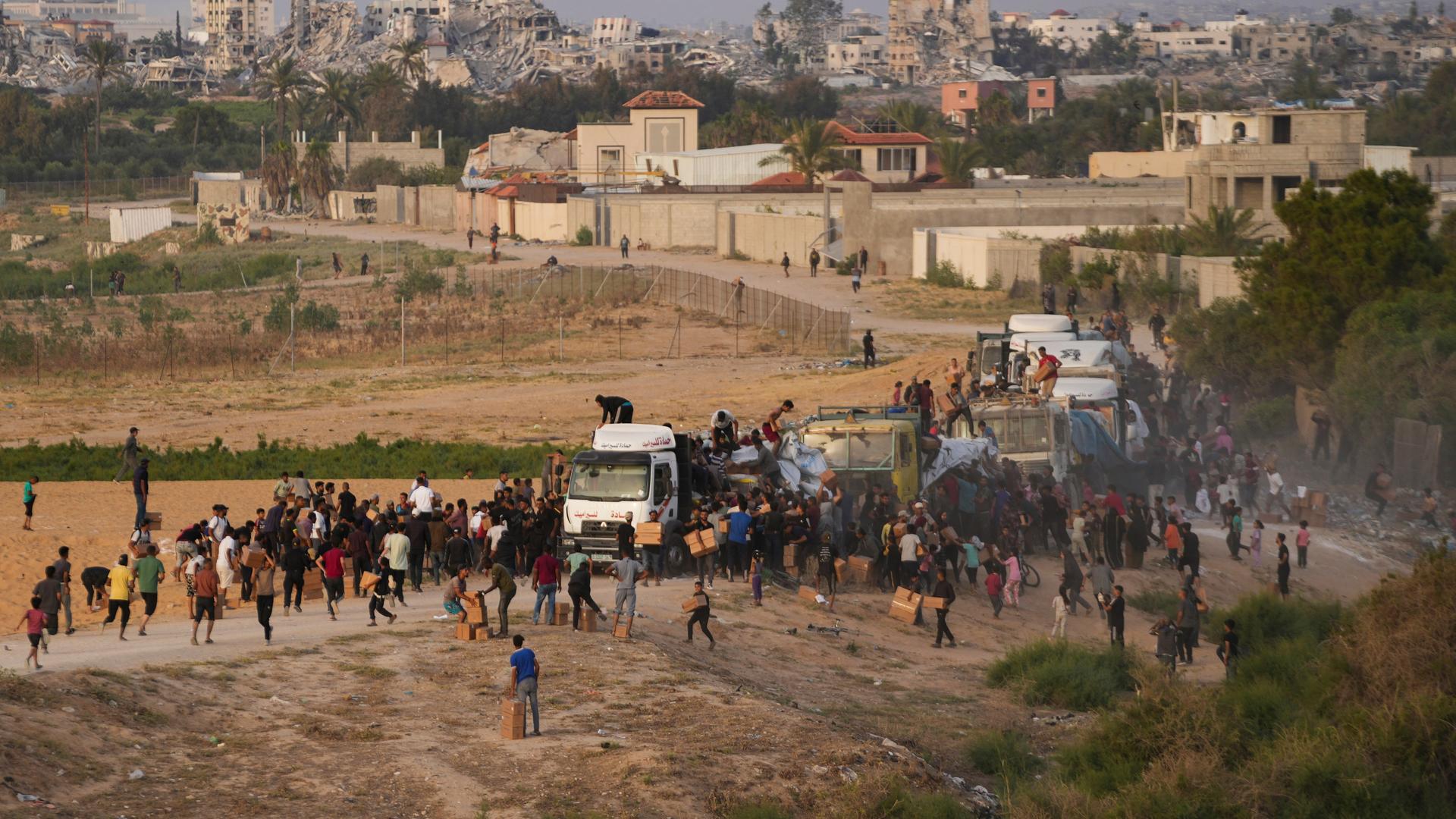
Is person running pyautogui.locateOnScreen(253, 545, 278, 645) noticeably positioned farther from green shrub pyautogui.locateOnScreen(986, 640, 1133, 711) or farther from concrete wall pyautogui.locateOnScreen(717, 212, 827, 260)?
concrete wall pyautogui.locateOnScreen(717, 212, 827, 260)

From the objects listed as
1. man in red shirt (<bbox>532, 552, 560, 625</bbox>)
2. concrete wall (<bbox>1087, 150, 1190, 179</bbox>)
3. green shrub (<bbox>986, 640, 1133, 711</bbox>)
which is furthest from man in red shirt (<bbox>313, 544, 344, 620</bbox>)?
concrete wall (<bbox>1087, 150, 1190, 179</bbox>)

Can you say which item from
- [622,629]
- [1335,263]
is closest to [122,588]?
[622,629]

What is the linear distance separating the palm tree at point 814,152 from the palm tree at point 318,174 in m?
29.3

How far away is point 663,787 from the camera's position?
16875 millimetres

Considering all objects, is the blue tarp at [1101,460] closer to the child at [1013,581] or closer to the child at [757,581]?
the child at [1013,581]

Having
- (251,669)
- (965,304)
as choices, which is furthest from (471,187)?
(251,669)

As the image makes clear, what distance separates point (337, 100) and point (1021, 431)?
111 m

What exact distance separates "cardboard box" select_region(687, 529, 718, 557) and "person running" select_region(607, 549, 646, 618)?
266cm

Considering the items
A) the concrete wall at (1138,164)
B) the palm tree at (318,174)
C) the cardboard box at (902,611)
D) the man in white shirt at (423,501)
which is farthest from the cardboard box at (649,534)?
the palm tree at (318,174)

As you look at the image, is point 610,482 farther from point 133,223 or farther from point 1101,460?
point 133,223

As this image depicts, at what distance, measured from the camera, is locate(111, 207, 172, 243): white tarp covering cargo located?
96250 mm

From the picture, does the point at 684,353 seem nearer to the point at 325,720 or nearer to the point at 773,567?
the point at 773,567

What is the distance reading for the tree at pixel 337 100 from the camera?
436 ft

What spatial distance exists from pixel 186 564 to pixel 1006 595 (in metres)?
11.0
